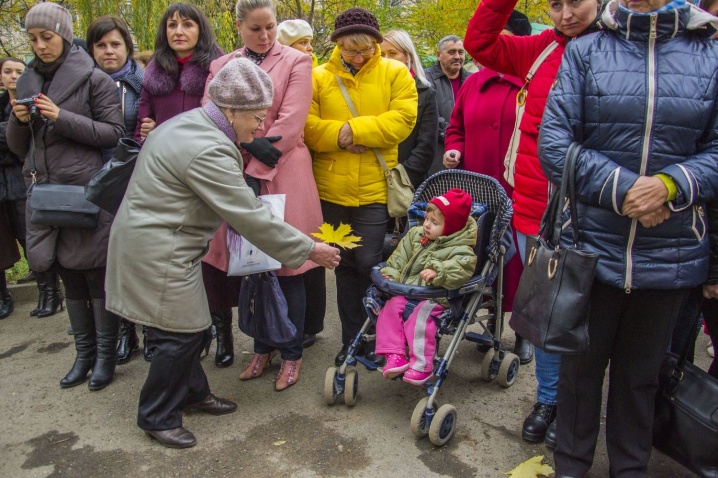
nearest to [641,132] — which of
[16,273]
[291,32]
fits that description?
[291,32]

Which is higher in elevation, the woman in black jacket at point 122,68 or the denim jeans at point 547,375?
the woman in black jacket at point 122,68

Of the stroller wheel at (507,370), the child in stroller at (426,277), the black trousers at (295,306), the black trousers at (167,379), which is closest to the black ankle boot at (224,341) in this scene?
the black trousers at (295,306)

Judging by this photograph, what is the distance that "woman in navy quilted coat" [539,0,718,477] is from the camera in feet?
8.23

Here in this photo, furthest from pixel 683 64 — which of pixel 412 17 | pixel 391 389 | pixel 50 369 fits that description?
pixel 412 17

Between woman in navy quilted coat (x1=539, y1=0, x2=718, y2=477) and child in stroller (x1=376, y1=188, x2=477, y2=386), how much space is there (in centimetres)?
88

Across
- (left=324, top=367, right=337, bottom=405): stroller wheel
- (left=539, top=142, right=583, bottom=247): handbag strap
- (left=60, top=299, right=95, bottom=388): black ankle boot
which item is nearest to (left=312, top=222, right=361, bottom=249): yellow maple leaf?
(left=324, top=367, right=337, bottom=405): stroller wheel

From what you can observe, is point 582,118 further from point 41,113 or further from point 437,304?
point 41,113

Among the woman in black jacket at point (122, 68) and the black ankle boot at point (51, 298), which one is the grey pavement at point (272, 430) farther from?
the black ankle boot at point (51, 298)

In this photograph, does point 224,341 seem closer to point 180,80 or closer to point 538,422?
point 180,80

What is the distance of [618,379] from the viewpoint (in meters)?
2.88

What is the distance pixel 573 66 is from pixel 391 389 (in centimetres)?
225

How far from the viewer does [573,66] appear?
106 inches

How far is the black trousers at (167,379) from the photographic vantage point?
10.8 feet

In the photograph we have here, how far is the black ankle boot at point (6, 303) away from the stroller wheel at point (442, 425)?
4.00 metres
